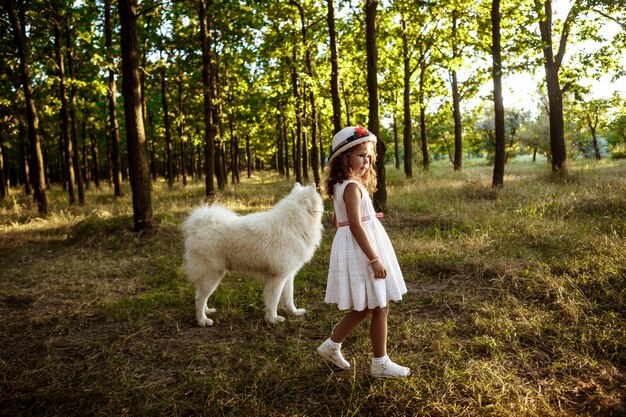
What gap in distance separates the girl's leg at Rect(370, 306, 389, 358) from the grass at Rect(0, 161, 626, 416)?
0.28m

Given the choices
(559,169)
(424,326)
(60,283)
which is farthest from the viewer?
(559,169)

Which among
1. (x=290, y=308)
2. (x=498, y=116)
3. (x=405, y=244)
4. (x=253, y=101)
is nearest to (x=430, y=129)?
(x=253, y=101)

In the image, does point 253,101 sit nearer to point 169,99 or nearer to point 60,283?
point 169,99

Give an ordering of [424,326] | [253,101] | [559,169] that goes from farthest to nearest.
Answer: [253,101]
[559,169]
[424,326]

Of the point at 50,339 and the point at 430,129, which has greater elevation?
the point at 430,129

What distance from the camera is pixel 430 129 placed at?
3600 cm

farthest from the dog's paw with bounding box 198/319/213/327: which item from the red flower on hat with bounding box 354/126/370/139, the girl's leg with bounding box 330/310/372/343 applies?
the red flower on hat with bounding box 354/126/370/139

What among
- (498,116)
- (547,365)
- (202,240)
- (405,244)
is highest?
(498,116)

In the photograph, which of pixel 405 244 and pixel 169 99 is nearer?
pixel 405 244

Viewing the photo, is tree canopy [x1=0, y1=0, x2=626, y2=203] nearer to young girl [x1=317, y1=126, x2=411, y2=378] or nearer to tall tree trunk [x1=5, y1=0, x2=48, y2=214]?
tall tree trunk [x1=5, y1=0, x2=48, y2=214]

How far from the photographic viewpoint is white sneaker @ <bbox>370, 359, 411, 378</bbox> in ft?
10.6

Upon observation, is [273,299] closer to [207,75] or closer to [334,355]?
[334,355]

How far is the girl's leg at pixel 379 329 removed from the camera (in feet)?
10.4

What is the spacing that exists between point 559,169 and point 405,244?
948 cm
